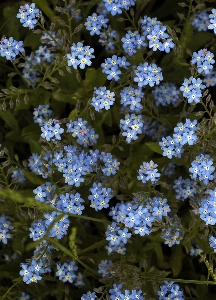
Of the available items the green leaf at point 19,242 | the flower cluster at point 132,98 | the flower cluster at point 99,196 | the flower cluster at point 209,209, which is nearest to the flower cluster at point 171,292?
the flower cluster at point 209,209

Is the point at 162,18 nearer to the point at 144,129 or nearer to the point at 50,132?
the point at 144,129

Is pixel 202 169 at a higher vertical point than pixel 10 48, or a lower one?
lower

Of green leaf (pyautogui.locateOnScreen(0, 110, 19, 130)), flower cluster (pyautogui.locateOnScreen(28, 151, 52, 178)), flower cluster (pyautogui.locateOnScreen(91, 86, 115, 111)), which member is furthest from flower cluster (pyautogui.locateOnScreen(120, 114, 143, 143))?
green leaf (pyautogui.locateOnScreen(0, 110, 19, 130))

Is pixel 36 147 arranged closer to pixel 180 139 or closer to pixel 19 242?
pixel 19 242

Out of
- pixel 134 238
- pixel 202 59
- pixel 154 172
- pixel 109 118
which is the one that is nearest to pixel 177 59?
pixel 202 59

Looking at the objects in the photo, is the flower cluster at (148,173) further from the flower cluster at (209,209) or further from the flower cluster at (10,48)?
the flower cluster at (10,48)

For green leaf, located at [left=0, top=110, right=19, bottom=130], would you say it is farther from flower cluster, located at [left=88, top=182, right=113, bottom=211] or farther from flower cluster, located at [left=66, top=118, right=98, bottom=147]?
flower cluster, located at [left=88, top=182, right=113, bottom=211]

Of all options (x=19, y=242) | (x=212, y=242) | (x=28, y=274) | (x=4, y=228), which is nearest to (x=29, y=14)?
(x=4, y=228)
